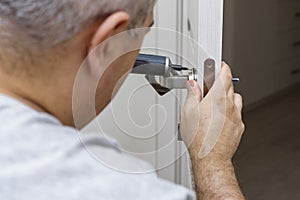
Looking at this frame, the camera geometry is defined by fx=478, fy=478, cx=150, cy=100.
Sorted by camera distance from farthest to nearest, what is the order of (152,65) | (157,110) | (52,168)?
(157,110), (152,65), (52,168)

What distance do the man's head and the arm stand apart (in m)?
0.40

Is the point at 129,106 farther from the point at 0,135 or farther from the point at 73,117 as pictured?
the point at 0,135

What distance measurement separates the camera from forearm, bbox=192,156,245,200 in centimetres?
82

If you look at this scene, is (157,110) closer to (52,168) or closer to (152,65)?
(152,65)

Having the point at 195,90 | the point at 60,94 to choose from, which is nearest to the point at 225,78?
the point at 195,90

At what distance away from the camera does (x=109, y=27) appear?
18.8 inches

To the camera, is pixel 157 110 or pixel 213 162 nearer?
pixel 213 162

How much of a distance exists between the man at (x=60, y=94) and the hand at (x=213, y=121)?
353 mm

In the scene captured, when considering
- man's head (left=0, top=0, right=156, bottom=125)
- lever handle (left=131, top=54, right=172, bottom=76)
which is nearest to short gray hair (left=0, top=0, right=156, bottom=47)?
man's head (left=0, top=0, right=156, bottom=125)

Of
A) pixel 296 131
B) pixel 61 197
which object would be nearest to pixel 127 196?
pixel 61 197

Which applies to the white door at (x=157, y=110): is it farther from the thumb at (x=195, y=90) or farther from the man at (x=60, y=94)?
the man at (x=60, y=94)

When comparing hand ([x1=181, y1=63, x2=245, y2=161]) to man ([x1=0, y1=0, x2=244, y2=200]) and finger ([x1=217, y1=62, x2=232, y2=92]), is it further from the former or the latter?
man ([x1=0, y1=0, x2=244, y2=200])

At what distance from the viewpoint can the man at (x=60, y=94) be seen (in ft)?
1.46

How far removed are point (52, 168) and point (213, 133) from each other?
0.48 m
